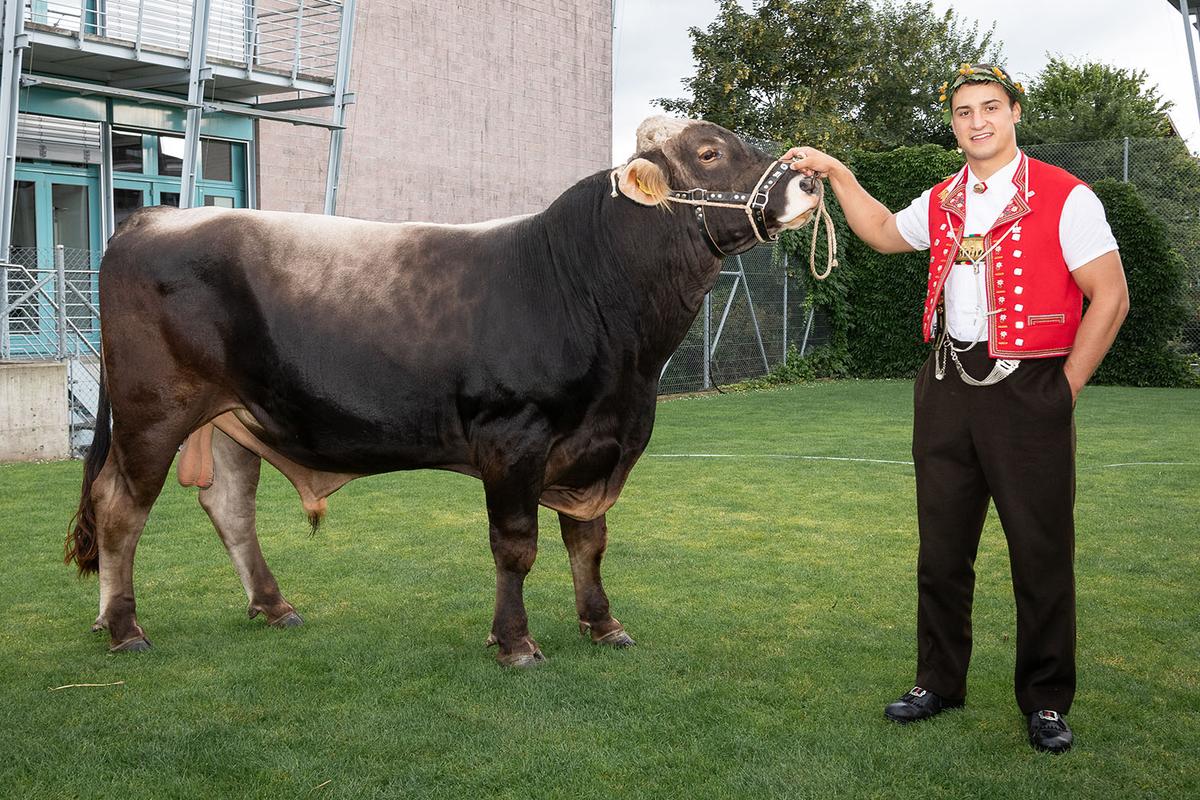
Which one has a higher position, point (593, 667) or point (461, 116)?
point (461, 116)

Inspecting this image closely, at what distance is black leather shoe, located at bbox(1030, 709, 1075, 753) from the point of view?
3529 millimetres

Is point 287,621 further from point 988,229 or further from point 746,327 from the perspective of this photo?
point 746,327

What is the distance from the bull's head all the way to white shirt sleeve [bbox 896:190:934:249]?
1.05 ft

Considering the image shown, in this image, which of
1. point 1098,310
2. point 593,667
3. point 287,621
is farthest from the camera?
point 287,621

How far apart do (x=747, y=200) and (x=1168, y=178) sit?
17.4 m

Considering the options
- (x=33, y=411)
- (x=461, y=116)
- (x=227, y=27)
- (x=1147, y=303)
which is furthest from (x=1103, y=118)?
(x=33, y=411)

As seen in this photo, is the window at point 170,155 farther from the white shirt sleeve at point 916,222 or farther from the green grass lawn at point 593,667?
the white shirt sleeve at point 916,222

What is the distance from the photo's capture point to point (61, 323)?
464 inches

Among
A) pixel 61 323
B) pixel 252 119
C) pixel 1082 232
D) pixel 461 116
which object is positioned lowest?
pixel 61 323

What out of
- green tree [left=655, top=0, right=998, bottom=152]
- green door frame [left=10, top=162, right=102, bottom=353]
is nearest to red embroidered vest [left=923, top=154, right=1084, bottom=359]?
green door frame [left=10, top=162, right=102, bottom=353]

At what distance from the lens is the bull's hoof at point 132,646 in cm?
466

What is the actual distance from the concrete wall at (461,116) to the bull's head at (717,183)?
13802mm

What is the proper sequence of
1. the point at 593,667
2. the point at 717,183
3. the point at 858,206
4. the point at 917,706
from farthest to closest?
the point at 593,667, the point at 717,183, the point at 858,206, the point at 917,706

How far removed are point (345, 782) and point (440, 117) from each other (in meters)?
17.2
